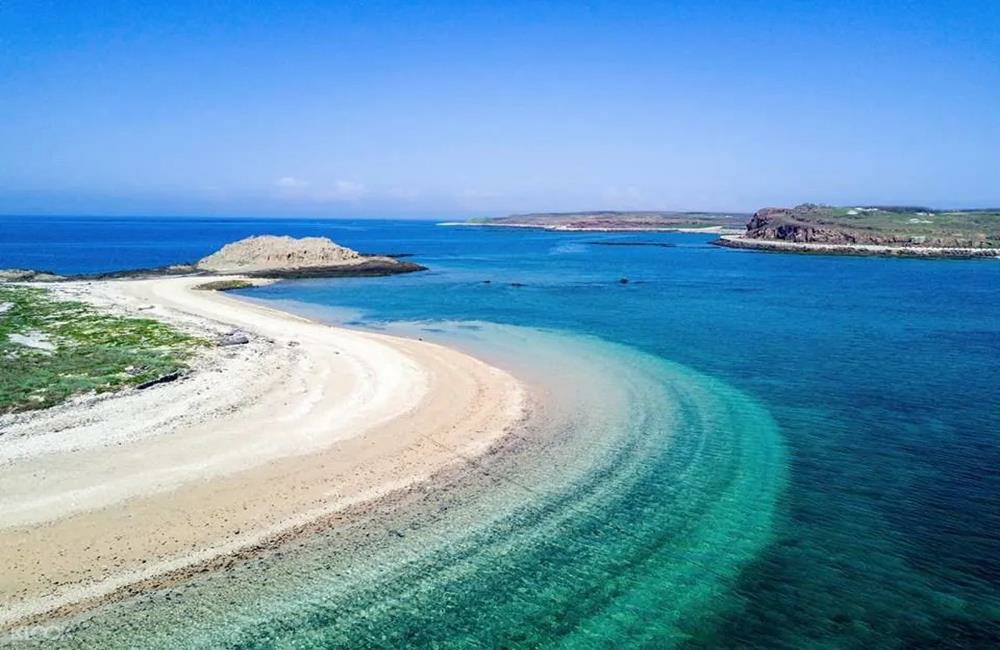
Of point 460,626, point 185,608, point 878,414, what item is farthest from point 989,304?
point 185,608

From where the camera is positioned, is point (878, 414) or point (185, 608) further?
point (878, 414)

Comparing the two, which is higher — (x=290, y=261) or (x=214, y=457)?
(x=290, y=261)

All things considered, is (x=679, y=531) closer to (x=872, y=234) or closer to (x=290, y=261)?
(x=290, y=261)

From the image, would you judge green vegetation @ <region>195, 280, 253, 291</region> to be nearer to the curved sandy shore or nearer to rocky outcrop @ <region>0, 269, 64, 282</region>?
rocky outcrop @ <region>0, 269, 64, 282</region>

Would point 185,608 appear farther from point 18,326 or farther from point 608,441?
point 18,326

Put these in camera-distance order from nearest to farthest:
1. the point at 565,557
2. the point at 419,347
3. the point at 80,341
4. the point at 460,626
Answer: the point at 460,626
the point at 565,557
the point at 80,341
the point at 419,347

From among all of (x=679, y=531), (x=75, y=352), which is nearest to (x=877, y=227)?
(x=679, y=531)

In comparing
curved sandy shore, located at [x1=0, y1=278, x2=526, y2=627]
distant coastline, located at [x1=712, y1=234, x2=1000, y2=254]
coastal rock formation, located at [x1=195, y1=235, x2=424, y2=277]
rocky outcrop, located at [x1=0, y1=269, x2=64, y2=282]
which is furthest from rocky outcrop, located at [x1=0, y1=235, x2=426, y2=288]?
distant coastline, located at [x1=712, y1=234, x2=1000, y2=254]
